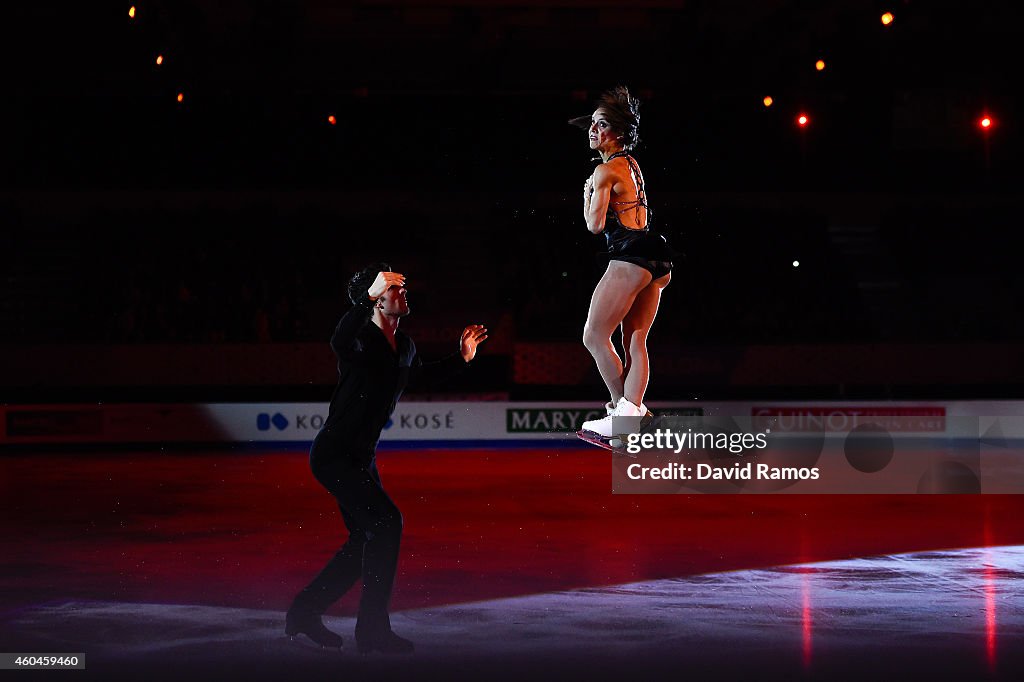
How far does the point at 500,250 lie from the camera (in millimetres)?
24125

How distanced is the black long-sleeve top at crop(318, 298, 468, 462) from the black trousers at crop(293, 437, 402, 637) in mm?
109

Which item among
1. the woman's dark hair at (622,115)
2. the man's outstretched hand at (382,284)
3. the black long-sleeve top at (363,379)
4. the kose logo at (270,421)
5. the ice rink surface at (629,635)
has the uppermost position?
the woman's dark hair at (622,115)

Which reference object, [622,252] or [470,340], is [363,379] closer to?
[470,340]

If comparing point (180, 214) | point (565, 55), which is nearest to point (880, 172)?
point (565, 55)

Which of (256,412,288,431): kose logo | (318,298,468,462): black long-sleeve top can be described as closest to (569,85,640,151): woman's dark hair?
(318,298,468,462): black long-sleeve top

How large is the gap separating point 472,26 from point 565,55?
7.07ft

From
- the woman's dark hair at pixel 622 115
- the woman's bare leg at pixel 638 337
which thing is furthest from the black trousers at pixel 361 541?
the woman's dark hair at pixel 622 115

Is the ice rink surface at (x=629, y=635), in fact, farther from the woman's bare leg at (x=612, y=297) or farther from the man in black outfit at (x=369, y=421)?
the woman's bare leg at (x=612, y=297)

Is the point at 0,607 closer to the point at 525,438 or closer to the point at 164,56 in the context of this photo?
the point at 525,438

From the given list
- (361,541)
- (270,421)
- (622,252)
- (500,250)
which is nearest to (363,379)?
(361,541)

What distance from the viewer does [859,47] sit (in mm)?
24250

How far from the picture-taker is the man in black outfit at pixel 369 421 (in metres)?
6.91

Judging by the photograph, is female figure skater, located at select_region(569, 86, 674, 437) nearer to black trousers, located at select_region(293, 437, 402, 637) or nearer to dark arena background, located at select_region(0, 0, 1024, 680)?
black trousers, located at select_region(293, 437, 402, 637)

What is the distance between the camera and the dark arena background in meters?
17.0
